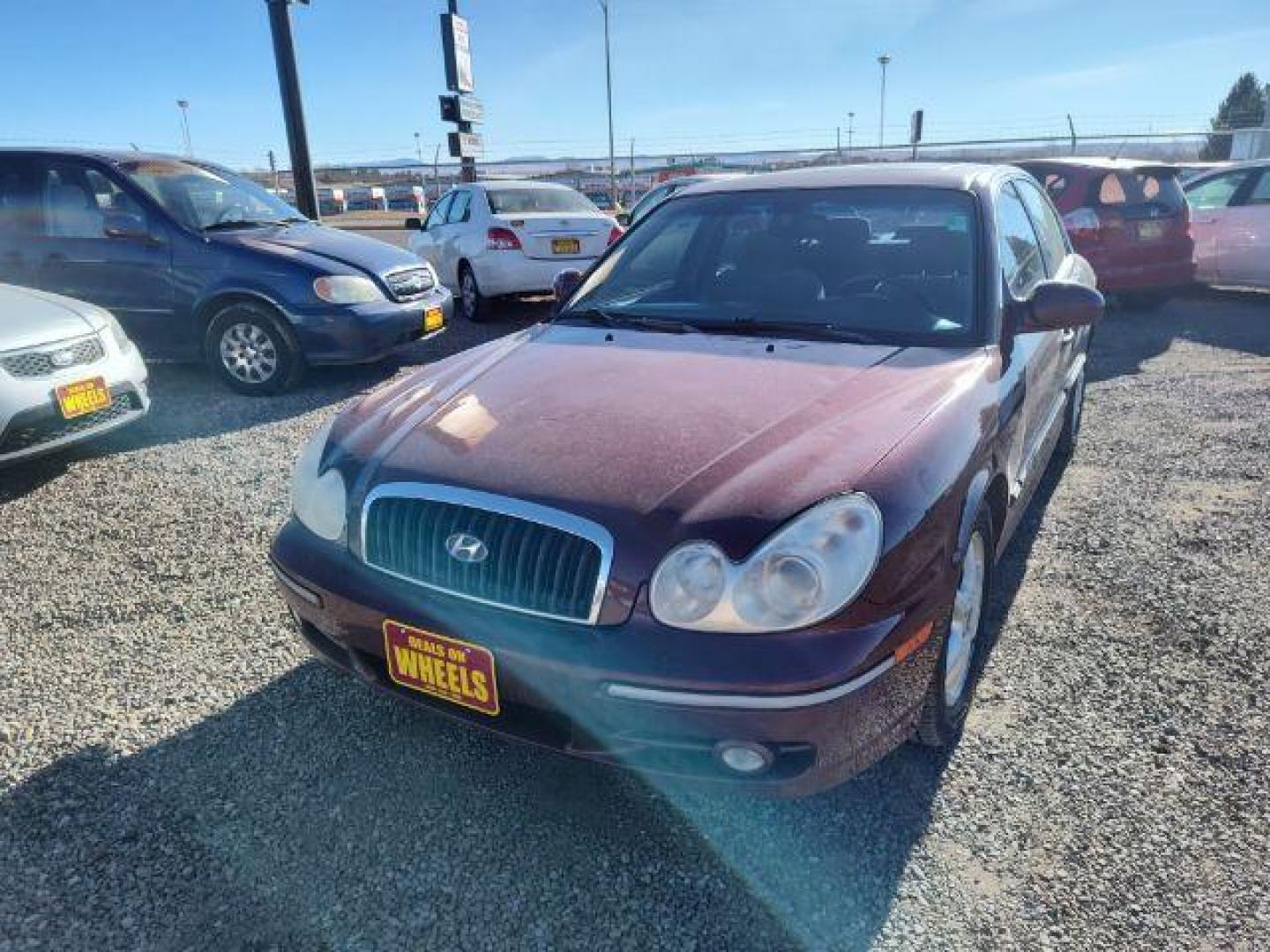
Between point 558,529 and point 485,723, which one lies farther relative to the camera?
point 485,723

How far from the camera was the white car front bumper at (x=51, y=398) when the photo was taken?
13.5 ft

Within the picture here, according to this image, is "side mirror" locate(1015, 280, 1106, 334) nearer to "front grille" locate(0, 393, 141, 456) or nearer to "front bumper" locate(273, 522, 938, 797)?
"front bumper" locate(273, 522, 938, 797)

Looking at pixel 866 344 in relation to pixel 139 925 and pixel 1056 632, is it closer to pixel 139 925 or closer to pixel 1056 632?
pixel 1056 632

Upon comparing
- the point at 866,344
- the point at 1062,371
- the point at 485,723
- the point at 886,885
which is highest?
the point at 866,344

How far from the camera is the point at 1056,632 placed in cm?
304

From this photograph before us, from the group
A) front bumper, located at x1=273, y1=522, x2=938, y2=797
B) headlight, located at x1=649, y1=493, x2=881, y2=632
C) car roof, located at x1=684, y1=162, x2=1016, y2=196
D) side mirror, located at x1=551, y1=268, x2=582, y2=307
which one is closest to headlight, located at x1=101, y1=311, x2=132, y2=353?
side mirror, located at x1=551, y1=268, x2=582, y2=307

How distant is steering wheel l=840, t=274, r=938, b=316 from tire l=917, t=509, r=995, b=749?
0.75 metres

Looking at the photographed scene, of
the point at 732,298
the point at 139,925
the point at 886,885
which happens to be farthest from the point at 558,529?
the point at 732,298

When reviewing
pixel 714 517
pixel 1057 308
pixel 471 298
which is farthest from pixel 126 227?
pixel 1057 308

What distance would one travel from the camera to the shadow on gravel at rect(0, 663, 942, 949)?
1907 mm

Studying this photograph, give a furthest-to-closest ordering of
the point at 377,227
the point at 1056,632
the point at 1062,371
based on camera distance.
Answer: the point at 377,227 → the point at 1062,371 → the point at 1056,632

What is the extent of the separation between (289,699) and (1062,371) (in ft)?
11.2

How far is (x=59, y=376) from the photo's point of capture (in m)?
4.35

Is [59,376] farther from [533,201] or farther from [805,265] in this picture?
[533,201]
